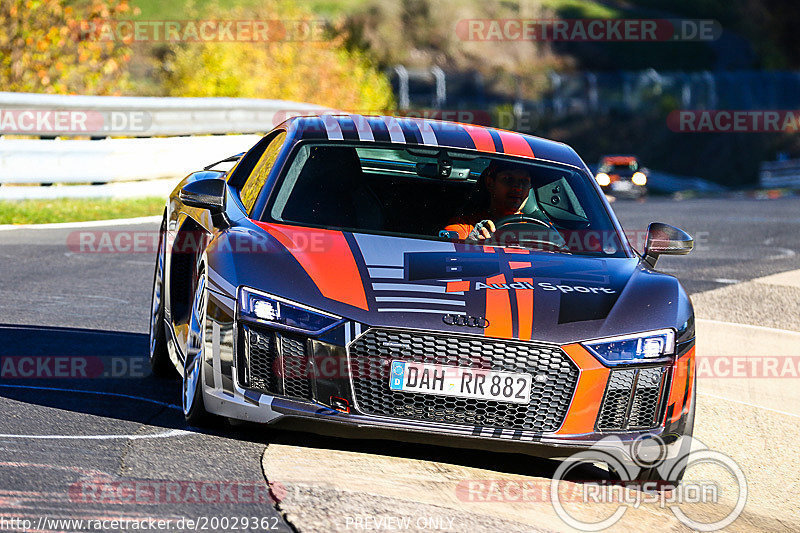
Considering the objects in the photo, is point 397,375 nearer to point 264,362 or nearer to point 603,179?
point 264,362

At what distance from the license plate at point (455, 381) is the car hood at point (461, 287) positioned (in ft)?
0.51

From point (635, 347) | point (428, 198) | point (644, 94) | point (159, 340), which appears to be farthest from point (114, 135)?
point (644, 94)

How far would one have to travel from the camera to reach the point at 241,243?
5.70m

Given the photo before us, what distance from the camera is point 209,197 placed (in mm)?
6250

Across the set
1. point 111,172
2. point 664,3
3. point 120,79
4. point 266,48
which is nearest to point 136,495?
point 111,172

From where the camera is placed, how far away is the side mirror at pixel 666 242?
657 cm

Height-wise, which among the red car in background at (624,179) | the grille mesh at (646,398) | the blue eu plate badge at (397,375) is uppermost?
the blue eu plate badge at (397,375)

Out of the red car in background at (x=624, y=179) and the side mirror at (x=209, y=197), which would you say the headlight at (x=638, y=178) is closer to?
the red car in background at (x=624, y=179)

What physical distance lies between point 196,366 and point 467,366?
1.19 meters

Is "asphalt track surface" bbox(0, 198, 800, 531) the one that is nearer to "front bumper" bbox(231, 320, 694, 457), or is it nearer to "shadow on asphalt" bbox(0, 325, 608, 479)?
"shadow on asphalt" bbox(0, 325, 608, 479)

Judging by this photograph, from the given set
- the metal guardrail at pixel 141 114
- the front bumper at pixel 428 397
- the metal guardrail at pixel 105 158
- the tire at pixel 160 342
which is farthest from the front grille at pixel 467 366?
the metal guardrail at pixel 105 158

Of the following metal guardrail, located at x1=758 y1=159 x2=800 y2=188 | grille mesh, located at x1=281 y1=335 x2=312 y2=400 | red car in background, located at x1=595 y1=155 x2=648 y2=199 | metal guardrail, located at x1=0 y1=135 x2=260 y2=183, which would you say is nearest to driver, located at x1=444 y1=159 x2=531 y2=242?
grille mesh, located at x1=281 y1=335 x2=312 y2=400

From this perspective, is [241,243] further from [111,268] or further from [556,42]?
[556,42]

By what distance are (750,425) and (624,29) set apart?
79.6 metres
